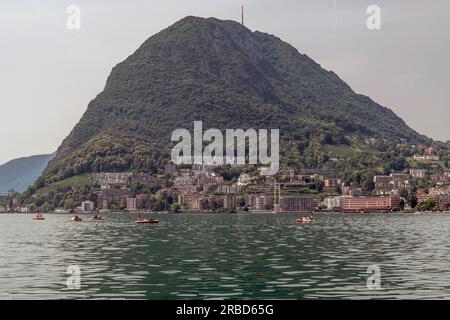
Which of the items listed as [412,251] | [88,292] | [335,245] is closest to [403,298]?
[88,292]

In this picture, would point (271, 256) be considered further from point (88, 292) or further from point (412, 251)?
point (88, 292)

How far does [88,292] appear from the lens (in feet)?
180

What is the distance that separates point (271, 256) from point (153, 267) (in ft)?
53.5

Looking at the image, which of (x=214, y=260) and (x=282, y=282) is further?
(x=214, y=260)

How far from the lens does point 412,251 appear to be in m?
90.9
